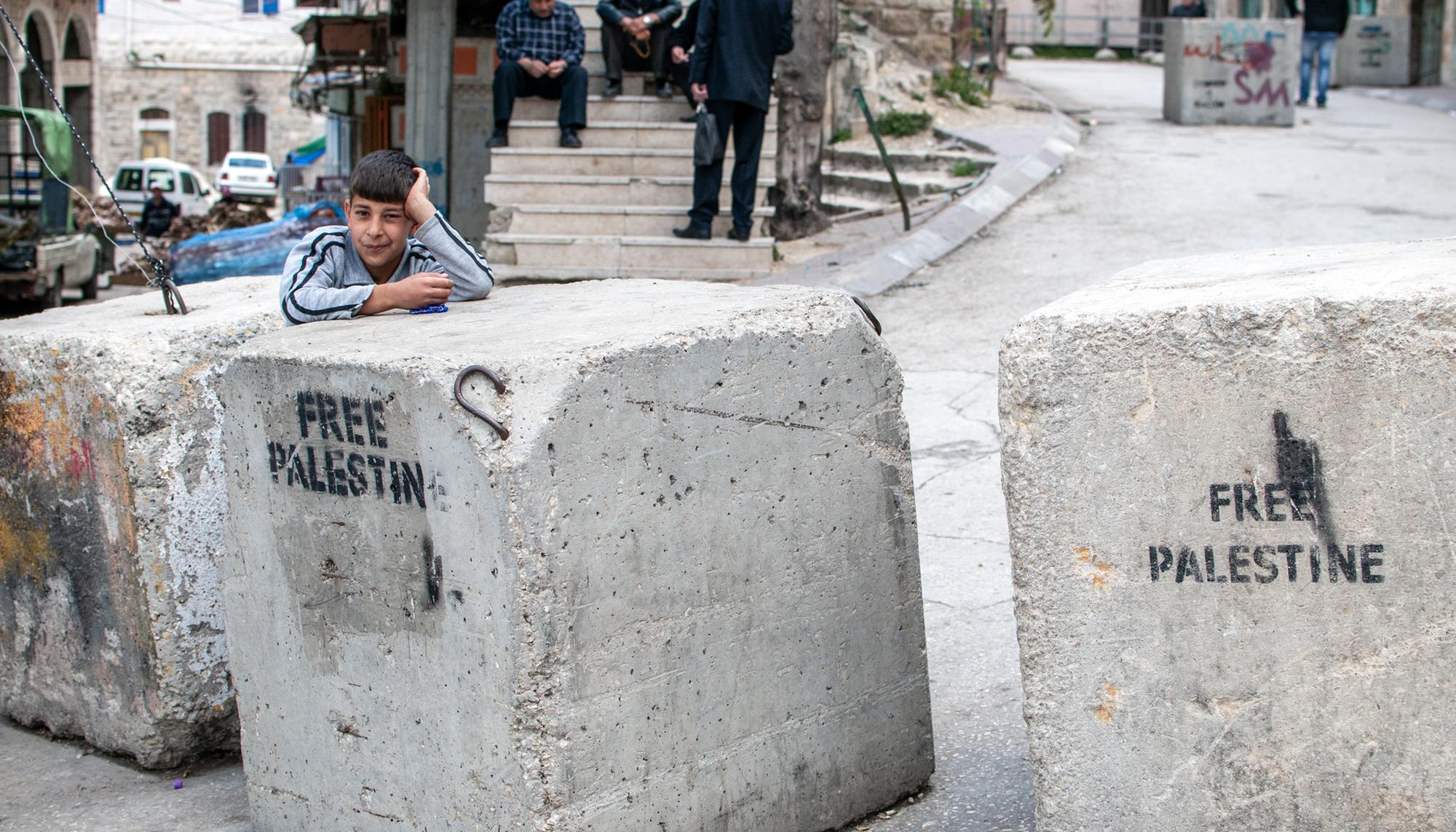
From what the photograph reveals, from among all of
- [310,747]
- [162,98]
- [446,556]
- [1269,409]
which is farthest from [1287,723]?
[162,98]

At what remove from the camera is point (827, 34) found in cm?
944

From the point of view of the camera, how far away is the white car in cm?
3381

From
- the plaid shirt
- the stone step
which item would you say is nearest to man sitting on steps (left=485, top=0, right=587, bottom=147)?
the plaid shirt

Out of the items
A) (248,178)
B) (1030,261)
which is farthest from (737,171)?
(248,178)

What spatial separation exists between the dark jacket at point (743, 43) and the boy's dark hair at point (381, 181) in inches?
207

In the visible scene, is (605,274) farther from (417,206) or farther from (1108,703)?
(1108,703)

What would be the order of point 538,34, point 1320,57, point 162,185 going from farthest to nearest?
point 162,185 < point 1320,57 < point 538,34

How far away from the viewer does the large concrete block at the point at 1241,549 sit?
215cm

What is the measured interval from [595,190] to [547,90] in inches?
42.5

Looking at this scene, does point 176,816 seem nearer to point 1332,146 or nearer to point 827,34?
point 827,34

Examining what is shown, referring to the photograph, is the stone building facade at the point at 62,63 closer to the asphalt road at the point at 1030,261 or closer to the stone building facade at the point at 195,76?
the stone building facade at the point at 195,76

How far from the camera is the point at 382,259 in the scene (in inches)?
123

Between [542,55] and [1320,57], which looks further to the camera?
[1320,57]

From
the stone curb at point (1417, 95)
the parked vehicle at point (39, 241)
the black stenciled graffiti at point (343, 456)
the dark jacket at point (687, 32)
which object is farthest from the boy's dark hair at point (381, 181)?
the stone curb at point (1417, 95)
